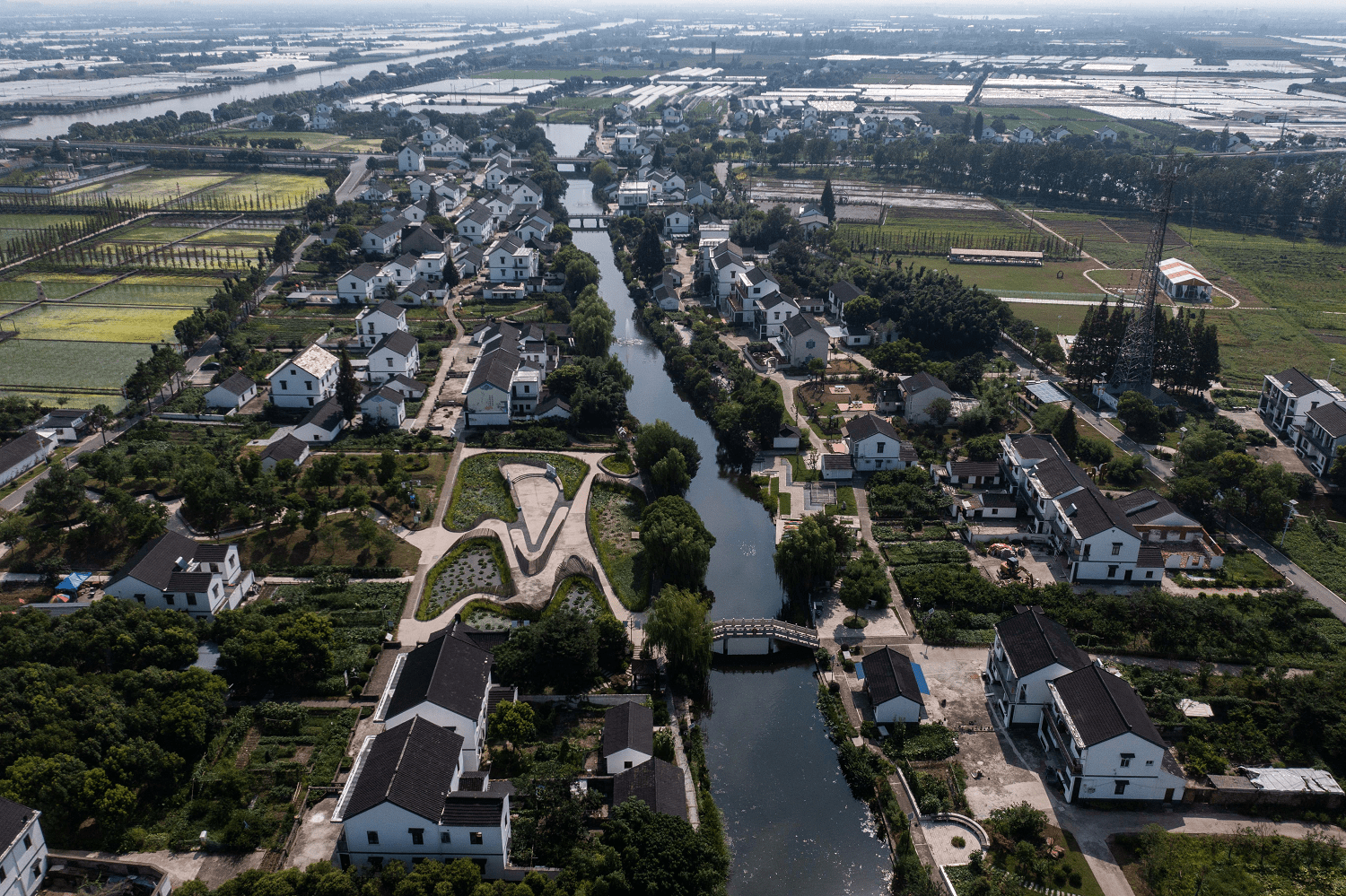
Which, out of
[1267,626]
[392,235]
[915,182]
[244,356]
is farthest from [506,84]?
[1267,626]

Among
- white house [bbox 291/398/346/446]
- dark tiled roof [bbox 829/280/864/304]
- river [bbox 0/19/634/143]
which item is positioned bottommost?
white house [bbox 291/398/346/446]

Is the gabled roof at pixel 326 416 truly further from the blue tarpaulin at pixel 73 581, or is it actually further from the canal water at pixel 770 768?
the canal water at pixel 770 768

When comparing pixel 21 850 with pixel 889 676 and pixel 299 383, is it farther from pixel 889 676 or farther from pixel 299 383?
pixel 299 383

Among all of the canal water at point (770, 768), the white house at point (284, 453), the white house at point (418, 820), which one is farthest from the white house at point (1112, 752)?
the white house at point (284, 453)

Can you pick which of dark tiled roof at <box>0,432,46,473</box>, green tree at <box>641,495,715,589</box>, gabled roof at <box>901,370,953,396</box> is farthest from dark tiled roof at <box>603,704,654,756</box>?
dark tiled roof at <box>0,432,46,473</box>

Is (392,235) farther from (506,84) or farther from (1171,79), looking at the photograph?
(1171,79)

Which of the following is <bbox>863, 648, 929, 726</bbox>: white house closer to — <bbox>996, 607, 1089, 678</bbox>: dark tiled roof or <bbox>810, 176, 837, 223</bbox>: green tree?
<bbox>996, 607, 1089, 678</bbox>: dark tiled roof

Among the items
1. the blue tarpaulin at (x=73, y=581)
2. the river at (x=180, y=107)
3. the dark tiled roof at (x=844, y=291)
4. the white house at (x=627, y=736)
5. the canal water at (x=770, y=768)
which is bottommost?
the canal water at (x=770, y=768)
